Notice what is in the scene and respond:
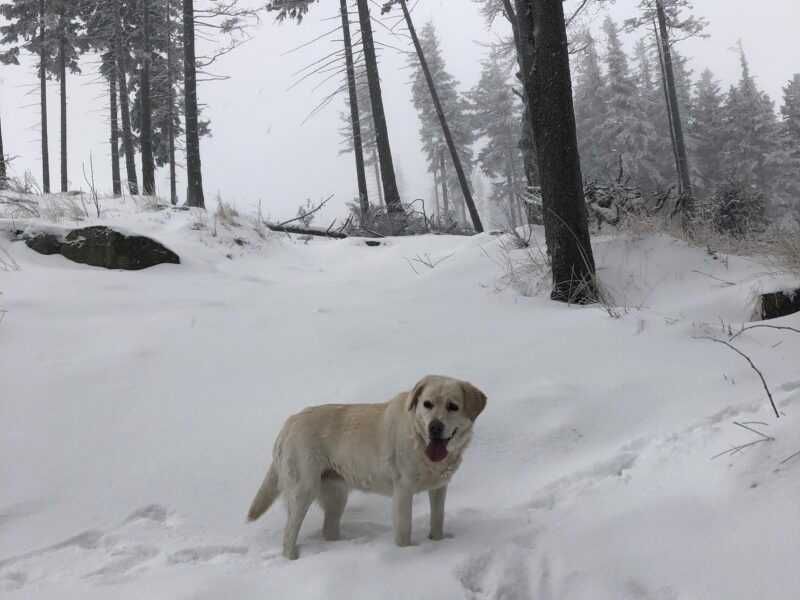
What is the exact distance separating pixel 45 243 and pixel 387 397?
568 cm

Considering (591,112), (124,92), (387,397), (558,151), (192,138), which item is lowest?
(387,397)

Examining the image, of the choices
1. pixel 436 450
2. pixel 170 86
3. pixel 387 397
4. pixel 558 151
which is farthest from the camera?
pixel 170 86

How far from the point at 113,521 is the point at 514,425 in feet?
8.44

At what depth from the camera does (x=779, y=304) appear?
512 centimetres

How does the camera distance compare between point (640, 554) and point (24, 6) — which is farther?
point (24, 6)

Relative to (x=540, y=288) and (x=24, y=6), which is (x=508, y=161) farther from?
(x=540, y=288)

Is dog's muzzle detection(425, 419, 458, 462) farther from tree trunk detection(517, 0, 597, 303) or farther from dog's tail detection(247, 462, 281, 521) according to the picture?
tree trunk detection(517, 0, 597, 303)

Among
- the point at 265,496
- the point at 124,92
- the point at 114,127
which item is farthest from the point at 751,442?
the point at 114,127

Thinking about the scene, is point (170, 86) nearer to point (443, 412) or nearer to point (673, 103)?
point (443, 412)

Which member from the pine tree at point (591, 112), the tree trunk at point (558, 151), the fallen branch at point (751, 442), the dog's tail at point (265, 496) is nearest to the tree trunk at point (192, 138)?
the tree trunk at point (558, 151)

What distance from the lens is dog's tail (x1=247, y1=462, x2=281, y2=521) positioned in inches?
114

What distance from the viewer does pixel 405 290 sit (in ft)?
20.6

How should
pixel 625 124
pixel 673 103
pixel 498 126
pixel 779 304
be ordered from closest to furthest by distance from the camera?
Answer: pixel 779 304 → pixel 673 103 → pixel 625 124 → pixel 498 126

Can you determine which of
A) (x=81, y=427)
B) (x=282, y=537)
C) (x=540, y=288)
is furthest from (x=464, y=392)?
(x=540, y=288)
